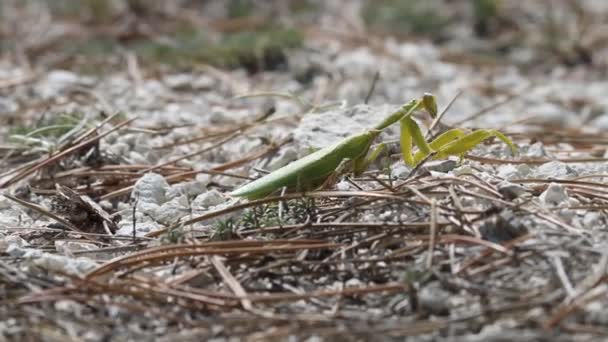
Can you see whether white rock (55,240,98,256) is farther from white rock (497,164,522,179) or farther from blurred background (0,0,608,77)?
blurred background (0,0,608,77)

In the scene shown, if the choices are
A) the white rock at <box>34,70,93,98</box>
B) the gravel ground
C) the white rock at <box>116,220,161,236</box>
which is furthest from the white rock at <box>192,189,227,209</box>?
the white rock at <box>34,70,93,98</box>

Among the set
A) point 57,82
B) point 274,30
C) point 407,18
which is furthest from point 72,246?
point 407,18

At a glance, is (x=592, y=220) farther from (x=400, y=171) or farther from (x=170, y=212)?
(x=170, y=212)

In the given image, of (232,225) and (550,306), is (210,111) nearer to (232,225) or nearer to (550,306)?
(232,225)

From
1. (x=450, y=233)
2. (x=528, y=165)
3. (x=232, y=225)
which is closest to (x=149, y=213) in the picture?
(x=232, y=225)

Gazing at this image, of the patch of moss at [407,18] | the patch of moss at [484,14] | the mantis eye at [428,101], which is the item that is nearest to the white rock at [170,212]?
the mantis eye at [428,101]
